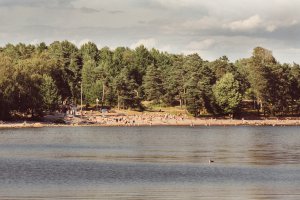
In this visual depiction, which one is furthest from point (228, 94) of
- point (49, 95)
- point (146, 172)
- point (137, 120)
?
point (146, 172)

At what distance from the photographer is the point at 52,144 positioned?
369 feet

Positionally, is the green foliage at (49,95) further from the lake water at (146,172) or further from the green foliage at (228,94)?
the lake water at (146,172)

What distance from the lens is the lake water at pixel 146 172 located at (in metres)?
51.0

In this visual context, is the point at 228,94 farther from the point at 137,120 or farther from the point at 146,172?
the point at 146,172

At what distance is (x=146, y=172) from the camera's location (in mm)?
66125

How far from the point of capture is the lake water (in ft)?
167

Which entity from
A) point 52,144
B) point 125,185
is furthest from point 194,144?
point 125,185

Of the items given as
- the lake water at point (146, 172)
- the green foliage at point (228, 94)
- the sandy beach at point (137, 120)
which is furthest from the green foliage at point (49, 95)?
the lake water at point (146, 172)

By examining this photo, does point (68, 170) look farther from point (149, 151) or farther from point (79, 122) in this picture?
point (79, 122)

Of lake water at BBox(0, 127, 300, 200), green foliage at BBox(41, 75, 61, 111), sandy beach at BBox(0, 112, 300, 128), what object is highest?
green foliage at BBox(41, 75, 61, 111)

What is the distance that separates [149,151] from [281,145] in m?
29.5

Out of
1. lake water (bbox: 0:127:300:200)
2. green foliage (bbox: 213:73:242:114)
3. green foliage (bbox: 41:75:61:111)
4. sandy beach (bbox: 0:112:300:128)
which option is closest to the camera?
lake water (bbox: 0:127:300:200)

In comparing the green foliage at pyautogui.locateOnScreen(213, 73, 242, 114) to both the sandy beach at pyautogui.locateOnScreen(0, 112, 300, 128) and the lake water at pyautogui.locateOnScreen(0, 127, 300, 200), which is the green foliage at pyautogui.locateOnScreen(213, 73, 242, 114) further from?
the lake water at pyautogui.locateOnScreen(0, 127, 300, 200)

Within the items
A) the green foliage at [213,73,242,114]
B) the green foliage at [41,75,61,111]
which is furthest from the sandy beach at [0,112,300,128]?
the green foliage at [213,73,242,114]
